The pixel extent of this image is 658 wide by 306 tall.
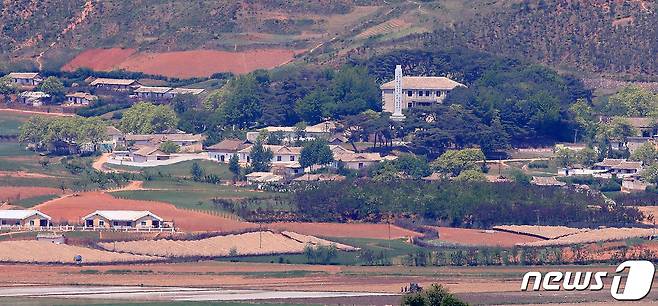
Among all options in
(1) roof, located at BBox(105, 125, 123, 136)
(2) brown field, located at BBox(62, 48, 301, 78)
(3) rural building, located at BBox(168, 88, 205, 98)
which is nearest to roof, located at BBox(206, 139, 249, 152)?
(1) roof, located at BBox(105, 125, 123, 136)

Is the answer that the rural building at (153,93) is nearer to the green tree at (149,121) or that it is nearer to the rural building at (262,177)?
the green tree at (149,121)

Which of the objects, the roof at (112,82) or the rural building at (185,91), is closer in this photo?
the rural building at (185,91)

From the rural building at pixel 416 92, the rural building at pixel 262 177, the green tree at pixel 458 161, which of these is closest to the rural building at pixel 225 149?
the rural building at pixel 262 177

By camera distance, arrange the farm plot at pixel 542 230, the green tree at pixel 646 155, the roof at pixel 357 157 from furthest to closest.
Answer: the green tree at pixel 646 155 → the roof at pixel 357 157 → the farm plot at pixel 542 230

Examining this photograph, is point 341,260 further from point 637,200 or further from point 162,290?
point 637,200

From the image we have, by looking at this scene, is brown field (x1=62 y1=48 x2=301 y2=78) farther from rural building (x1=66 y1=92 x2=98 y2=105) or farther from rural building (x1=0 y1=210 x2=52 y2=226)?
rural building (x1=0 y1=210 x2=52 y2=226)

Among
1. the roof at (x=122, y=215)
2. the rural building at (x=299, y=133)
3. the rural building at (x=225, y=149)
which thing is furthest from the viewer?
the rural building at (x=299, y=133)

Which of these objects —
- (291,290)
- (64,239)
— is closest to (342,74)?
(64,239)
